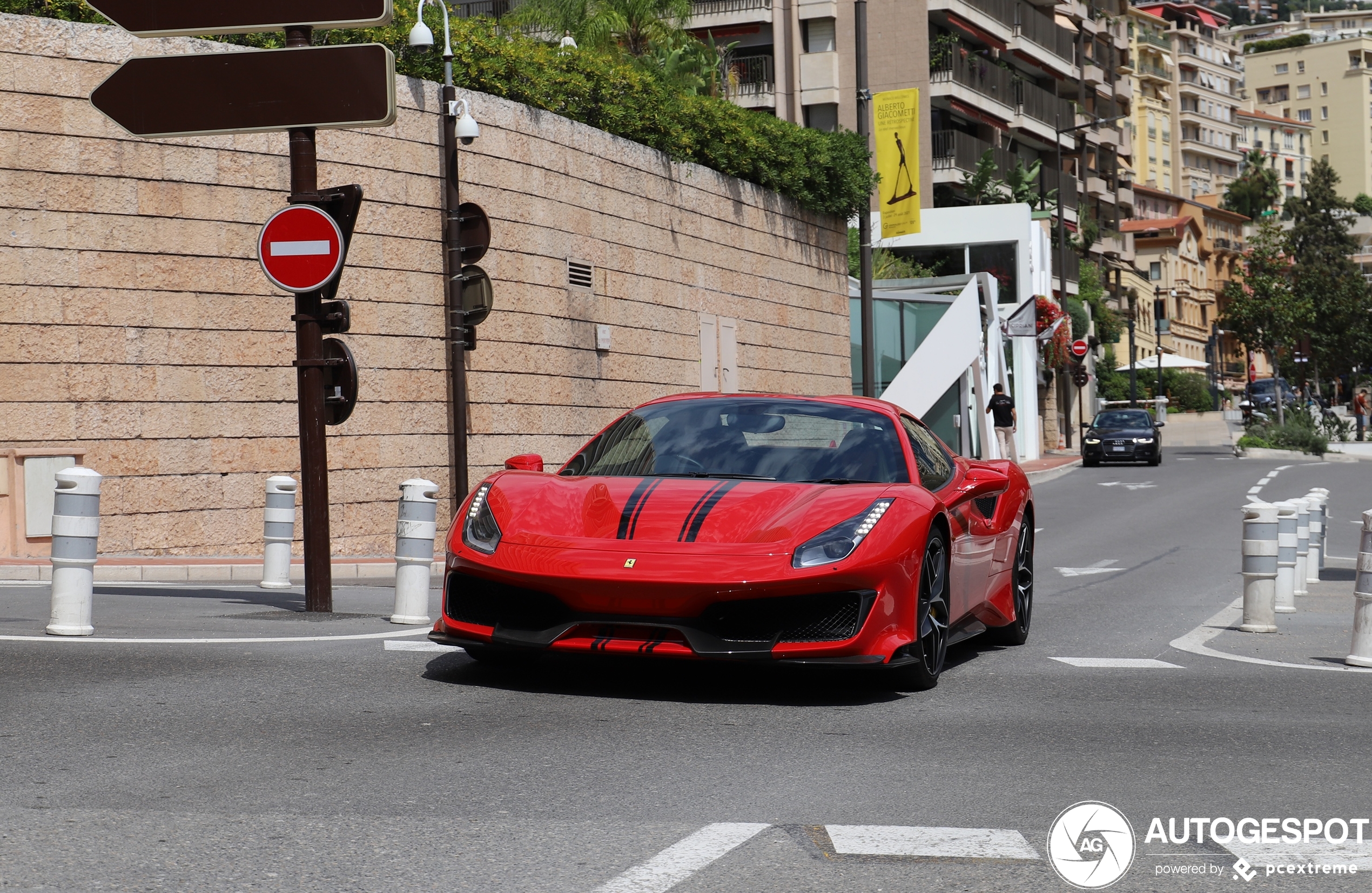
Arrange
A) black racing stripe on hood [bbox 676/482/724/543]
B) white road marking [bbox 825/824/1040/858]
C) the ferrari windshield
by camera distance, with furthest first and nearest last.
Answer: the ferrari windshield, black racing stripe on hood [bbox 676/482/724/543], white road marking [bbox 825/824/1040/858]

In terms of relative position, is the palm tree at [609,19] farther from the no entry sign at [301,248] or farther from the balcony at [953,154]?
the no entry sign at [301,248]

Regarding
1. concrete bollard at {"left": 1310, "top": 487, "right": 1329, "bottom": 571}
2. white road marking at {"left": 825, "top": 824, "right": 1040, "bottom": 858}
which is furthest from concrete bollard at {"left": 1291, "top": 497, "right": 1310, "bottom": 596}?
white road marking at {"left": 825, "top": 824, "right": 1040, "bottom": 858}

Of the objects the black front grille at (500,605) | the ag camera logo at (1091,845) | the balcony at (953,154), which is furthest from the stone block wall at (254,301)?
the balcony at (953,154)

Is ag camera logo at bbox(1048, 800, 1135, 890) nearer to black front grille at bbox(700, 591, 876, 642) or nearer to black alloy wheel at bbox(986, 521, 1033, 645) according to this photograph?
black front grille at bbox(700, 591, 876, 642)

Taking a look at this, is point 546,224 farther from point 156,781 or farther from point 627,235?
point 156,781

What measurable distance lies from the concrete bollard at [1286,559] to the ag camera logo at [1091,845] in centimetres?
741

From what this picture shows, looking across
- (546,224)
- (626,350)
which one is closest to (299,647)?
(546,224)

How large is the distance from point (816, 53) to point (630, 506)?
177ft

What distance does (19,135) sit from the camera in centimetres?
1594

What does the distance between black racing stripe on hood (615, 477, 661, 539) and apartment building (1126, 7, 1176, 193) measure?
129 m

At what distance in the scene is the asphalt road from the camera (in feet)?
13.7

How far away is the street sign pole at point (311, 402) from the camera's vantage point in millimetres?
10305

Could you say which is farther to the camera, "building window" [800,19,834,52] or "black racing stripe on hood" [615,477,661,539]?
"building window" [800,19,834,52]

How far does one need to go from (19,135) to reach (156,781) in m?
12.4
